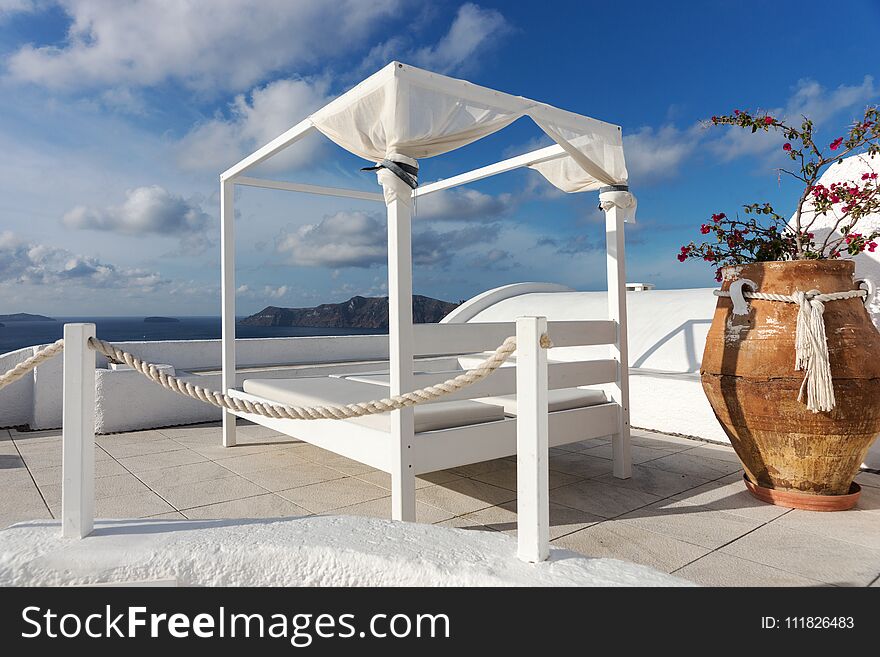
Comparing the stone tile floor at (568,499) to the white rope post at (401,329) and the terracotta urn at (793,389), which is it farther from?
the white rope post at (401,329)

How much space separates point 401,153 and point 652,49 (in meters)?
9.23

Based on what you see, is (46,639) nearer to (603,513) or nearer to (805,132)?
(603,513)

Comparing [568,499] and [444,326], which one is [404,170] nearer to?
[444,326]

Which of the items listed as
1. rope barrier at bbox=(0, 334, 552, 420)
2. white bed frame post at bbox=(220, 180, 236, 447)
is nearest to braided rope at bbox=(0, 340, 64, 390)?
rope barrier at bbox=(0, 334, 552, 420)

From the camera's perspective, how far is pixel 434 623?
138 cm

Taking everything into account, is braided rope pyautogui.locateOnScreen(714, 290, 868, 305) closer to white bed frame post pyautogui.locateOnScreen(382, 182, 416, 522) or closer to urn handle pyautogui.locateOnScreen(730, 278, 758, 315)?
urn handle pyautogui.locateOnScreen(730, 278, 758, 315)

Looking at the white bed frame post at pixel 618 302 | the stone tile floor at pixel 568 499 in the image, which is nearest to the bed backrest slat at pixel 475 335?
the white bed frame post at pixel 618 302

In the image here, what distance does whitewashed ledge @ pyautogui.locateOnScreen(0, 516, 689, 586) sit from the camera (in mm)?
1483

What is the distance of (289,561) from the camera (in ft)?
5.27

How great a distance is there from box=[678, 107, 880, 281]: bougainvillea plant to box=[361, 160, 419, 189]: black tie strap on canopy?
5.95 feet

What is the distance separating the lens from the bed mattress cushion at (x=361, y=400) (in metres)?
2.88

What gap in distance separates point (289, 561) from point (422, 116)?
2020 mm

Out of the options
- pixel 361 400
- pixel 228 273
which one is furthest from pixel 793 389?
pixel 228 273

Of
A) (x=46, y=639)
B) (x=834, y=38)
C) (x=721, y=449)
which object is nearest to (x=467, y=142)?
(x=46, y=639)
